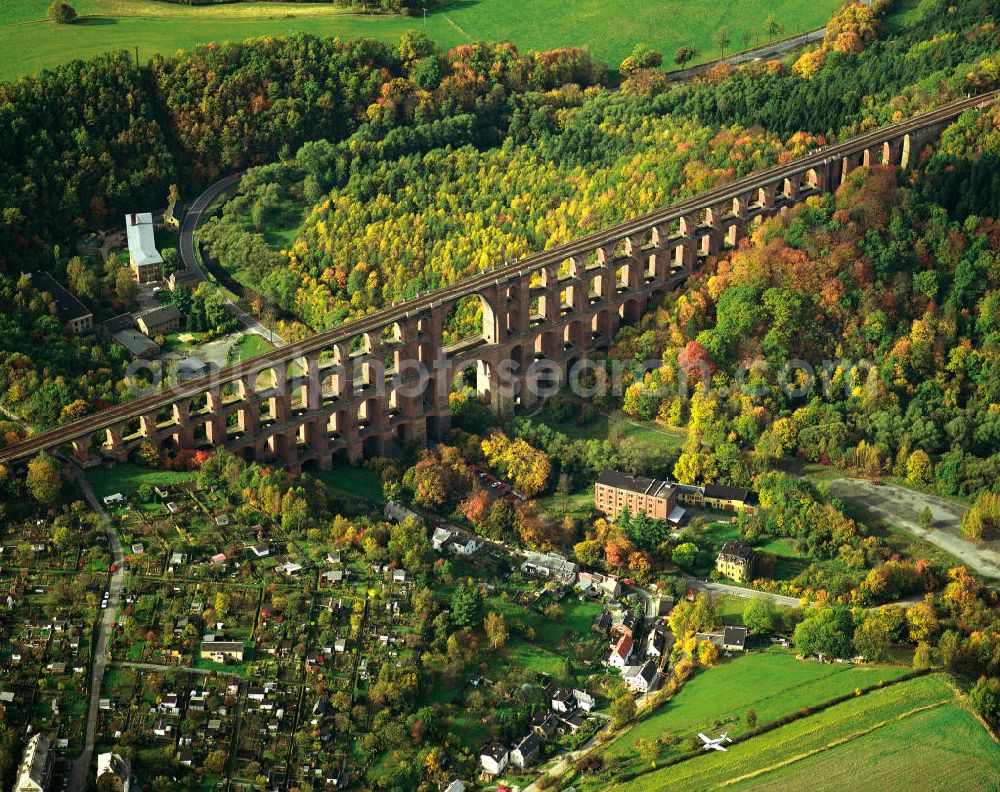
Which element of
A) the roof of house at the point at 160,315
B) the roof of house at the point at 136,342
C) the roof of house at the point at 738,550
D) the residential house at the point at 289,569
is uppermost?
the roof of house at the point at 160,315

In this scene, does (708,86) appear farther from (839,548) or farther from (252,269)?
(839,548)

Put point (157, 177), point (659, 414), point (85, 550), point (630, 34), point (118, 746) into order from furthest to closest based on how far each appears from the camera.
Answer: point (630, 34), point (157, 177), point (659, 414), point (85, 550), point (118, 746)

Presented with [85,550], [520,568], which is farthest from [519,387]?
[85,550]

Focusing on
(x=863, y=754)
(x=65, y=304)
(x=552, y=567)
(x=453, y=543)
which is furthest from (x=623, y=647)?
(x=65, y=304)

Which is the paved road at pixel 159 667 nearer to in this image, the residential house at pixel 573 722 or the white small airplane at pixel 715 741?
the residential house at pixel 573 722

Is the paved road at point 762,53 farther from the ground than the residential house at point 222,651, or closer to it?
farther from the ground

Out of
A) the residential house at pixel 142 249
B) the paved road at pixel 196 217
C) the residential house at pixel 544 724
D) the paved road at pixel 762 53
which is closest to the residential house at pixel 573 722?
the residential house at pixel 544 724
